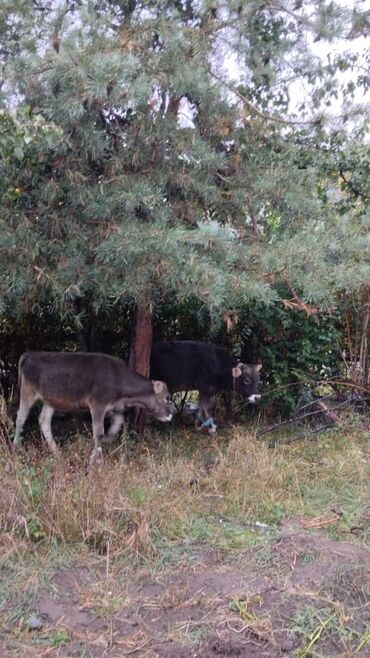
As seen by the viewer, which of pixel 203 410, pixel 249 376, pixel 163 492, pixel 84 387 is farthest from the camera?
pixel 203 410

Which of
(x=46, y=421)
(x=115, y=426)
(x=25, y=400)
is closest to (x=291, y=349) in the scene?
(x=115, y=426)

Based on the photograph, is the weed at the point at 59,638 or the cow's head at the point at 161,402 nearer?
the weed at the point at 59,638

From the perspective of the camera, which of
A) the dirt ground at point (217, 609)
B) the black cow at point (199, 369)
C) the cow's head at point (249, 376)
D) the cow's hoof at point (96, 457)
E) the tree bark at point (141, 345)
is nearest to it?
the dirt ground at point (217, 609)

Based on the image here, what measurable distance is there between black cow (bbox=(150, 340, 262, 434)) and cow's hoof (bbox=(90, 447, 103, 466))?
263 cm

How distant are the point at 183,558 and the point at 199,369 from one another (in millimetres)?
5225

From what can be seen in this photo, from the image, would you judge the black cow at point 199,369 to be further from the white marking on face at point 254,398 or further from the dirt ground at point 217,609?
the dirt ground at point 217,609

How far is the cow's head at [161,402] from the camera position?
9.77 m

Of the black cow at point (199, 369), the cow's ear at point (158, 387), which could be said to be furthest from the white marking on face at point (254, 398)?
the cow's ear at point (158, 387)

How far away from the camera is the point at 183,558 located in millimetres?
5992

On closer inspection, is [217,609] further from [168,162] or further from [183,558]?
[168,162]

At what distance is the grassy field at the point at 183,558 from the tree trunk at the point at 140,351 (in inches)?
84.1

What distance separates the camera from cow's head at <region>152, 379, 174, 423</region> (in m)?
9.77

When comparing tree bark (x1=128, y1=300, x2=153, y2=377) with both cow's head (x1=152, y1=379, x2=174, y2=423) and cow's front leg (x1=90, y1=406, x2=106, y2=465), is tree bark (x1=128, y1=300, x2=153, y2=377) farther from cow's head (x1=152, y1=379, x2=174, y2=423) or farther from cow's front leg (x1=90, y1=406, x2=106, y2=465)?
cow's front leg (x1=90, y1=406, x2=106, y2=465)

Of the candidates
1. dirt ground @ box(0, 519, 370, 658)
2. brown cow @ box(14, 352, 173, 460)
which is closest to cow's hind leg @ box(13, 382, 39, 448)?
brown cow @ box(14, 352, 173, 460)
